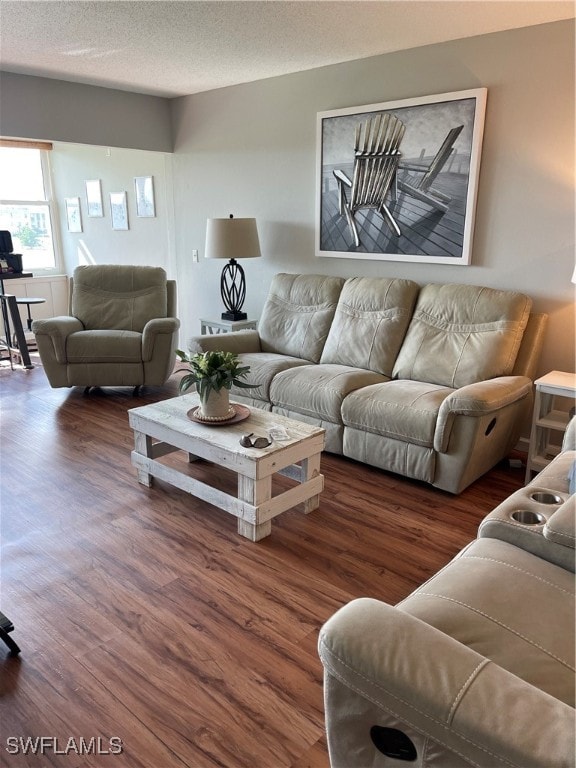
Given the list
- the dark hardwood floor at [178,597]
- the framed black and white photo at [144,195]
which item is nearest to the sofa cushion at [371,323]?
the dark hardwood floor at [178,597]

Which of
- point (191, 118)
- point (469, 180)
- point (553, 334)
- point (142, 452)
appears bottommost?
point (142, 452)

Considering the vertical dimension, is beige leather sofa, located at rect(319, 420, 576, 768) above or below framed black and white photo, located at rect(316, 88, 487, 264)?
below

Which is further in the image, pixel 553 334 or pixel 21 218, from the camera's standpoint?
pixel 21 218

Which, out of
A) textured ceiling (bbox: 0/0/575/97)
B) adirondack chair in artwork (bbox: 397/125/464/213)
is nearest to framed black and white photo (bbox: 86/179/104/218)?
textured ceiling (bbox: 0/0/575/97)

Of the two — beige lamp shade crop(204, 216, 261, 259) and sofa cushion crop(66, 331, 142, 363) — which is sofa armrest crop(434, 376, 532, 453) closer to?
beige lamp shade crop(204, 216, 261, 259)

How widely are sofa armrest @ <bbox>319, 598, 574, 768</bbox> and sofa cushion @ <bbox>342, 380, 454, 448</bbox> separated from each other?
1787mm

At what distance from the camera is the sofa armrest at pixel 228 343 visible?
3.93 metres

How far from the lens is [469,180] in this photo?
11.1 ft

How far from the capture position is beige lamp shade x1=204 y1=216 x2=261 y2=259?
4.29m

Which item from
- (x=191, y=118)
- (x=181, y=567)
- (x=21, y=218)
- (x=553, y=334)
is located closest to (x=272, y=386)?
(x=181, y=567)

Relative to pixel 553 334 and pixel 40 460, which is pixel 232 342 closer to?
pixel 40 460

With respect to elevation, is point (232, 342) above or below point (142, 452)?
above

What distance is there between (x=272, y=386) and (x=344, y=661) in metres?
2.52

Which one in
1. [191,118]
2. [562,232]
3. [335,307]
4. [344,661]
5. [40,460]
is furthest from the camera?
[191,118]
